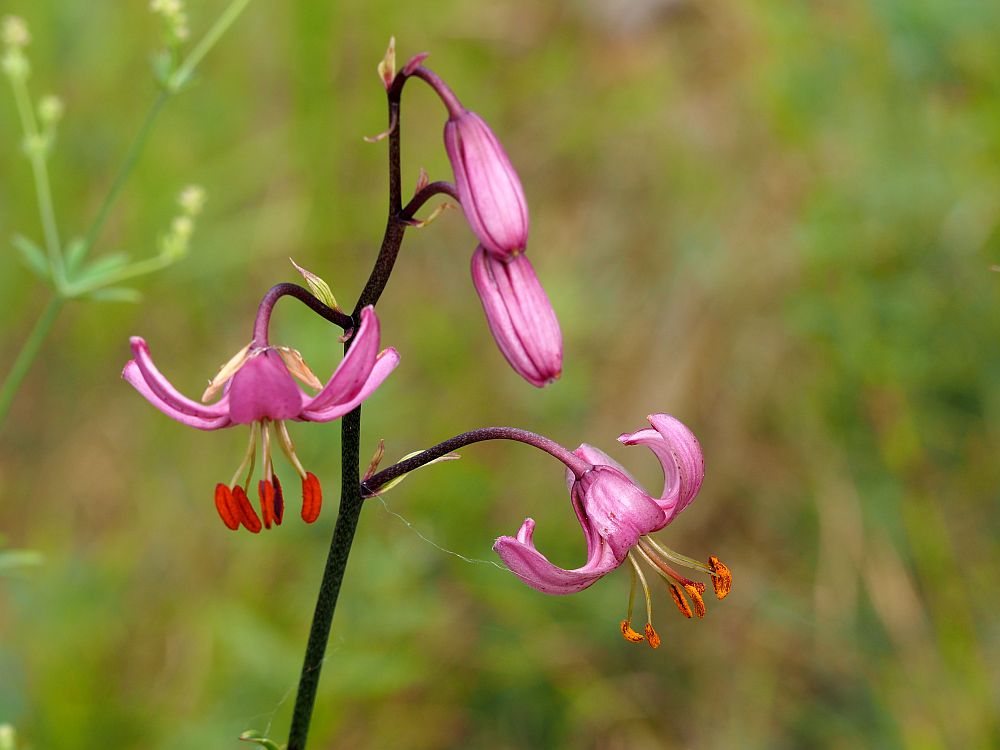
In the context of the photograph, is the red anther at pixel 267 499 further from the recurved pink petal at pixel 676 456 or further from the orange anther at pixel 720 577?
the orange anther at pixel 720 577

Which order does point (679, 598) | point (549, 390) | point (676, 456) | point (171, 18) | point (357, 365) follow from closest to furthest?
1. point (357, 365)
2. point (676, 456)
3. point (679, 598)
4. point (171, 18)
5. point (549, 390)

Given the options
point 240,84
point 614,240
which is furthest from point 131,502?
point 614,240

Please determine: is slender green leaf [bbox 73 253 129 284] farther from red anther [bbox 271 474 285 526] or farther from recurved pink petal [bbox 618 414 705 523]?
recurved pink petal [bbox 618 414 705 523]

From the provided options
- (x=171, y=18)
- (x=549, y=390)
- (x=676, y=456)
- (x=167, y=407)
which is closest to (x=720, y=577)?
(x=676, y=456)

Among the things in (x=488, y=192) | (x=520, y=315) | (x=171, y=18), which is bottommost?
(x=520, y=315)

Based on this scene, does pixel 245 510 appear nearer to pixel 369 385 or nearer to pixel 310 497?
pixel 310 497

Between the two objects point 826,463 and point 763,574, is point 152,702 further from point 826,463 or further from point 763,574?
point 826,463
